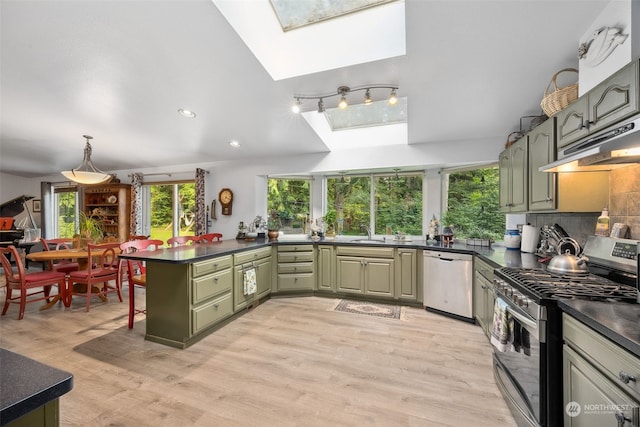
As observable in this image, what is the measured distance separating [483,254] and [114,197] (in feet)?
22.6

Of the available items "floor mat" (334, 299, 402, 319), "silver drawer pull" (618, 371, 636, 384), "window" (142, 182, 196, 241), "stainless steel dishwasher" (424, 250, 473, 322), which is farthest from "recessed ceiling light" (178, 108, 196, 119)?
"silver drawer pull" (618, 371, 636, 384)

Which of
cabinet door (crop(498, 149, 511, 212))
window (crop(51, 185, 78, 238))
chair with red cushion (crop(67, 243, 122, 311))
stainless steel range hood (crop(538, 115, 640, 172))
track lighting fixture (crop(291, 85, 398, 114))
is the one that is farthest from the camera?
window (crop(51, 185, 78, 238))

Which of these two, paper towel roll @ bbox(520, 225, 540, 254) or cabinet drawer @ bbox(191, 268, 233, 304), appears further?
paper towel roll @ bbox(520, 225, 540, 254)

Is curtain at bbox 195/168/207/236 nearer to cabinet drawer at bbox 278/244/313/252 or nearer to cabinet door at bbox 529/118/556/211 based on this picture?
cabinet drawer at bbox 278/244/313/252

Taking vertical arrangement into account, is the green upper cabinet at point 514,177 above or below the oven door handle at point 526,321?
above

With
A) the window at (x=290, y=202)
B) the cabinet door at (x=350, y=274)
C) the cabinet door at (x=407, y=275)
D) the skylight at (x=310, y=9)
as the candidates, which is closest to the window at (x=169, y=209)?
the window at (x=290, y=202)

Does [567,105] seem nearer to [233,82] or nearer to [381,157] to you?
[381,157]

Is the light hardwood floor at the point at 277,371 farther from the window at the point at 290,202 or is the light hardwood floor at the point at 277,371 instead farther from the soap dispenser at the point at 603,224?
the window at the point at 290,202

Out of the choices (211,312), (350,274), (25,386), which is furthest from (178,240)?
(25,386)

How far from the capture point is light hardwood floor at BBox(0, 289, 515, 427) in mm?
1688

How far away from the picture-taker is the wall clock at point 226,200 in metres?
4.86

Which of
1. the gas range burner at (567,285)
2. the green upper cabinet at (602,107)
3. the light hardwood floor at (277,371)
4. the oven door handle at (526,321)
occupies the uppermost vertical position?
the green upper cabinet at (602,107)

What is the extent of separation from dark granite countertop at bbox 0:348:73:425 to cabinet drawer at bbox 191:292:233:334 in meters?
2.06

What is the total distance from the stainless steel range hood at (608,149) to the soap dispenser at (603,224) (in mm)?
331
